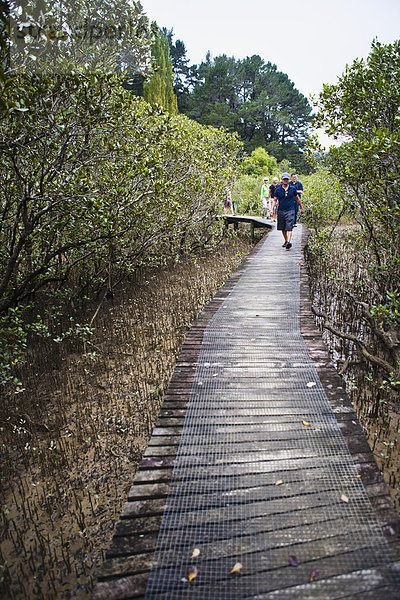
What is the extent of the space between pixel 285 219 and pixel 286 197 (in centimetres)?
51

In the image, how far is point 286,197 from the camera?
24.8 ft

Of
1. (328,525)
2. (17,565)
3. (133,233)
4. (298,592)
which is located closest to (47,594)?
(17,565)

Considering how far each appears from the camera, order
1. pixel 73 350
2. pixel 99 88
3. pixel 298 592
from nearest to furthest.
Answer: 1. pixel 298 592
2. pixel 99 88
3. pixel 73 350

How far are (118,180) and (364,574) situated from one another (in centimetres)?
529

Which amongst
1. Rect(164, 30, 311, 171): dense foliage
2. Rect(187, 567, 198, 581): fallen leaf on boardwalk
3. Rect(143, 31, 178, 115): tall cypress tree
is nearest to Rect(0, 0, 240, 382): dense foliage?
Rect(187, 567, 198, 581): fallen leaf on boardwalk

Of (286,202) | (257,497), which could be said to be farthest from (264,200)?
(257,497)

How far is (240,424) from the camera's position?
8.94ft

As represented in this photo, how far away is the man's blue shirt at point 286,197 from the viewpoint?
7.46 m

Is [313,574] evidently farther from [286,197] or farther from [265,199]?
[265,199]

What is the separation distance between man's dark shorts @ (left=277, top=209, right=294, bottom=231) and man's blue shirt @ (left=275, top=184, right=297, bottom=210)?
9cm

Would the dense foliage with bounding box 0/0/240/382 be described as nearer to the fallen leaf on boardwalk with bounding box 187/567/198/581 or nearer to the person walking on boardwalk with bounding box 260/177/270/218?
the fallen leaf on boardwalk with bounding box 187/567/198/581

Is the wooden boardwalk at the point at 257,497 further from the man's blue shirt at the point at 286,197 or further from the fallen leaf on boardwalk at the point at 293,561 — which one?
the man's blue shirt at the point at 286,197

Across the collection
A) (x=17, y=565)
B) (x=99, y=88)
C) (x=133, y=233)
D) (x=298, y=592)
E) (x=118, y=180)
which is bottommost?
(x=17, y=565)

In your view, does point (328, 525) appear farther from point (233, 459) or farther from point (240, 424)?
point (240, 424)
